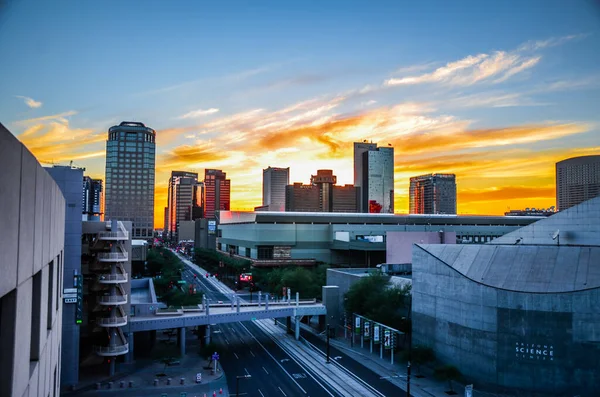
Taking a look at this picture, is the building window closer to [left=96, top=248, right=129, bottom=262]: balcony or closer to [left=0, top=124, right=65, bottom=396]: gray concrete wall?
[left=0, top=124, right=65, bottom=396]: gray concrete wall

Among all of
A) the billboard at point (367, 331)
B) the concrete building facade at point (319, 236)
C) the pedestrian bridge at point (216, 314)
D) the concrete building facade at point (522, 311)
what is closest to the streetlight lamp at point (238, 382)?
the pedestrian bridge at point (216, 314)

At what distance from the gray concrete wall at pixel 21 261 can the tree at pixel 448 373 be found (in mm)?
40926

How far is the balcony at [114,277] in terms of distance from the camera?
55656 mm

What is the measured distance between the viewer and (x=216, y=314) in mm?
66000

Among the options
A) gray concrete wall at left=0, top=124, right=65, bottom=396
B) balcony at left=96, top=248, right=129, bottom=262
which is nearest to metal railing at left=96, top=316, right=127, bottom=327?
balcony at left=96, top=248, right=129, bottom=262

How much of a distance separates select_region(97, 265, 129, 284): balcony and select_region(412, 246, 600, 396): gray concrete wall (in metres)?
36.0

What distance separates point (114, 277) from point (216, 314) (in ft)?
51.0

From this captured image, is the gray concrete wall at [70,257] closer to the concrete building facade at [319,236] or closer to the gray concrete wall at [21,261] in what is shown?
the gray concrete wall at [21,261]

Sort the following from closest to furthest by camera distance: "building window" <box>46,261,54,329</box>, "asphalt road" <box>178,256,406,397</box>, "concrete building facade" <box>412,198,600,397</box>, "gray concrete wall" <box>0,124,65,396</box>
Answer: "gray concrete wall" <box>0,124,65,396</box> → "building window" <box>46,261,54,329</box> → "concrete building facade" <box>412,198,600,397</box> → "asphalt road" <box>178,256,406,397</box>

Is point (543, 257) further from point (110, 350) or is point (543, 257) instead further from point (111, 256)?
point (110, 350)

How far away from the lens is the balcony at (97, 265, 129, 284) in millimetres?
55656

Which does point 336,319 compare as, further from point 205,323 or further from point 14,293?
point 14,293

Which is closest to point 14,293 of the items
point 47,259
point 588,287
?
point 47,259

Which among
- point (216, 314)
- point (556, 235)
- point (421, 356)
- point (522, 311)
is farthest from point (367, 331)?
point (556, 235)
